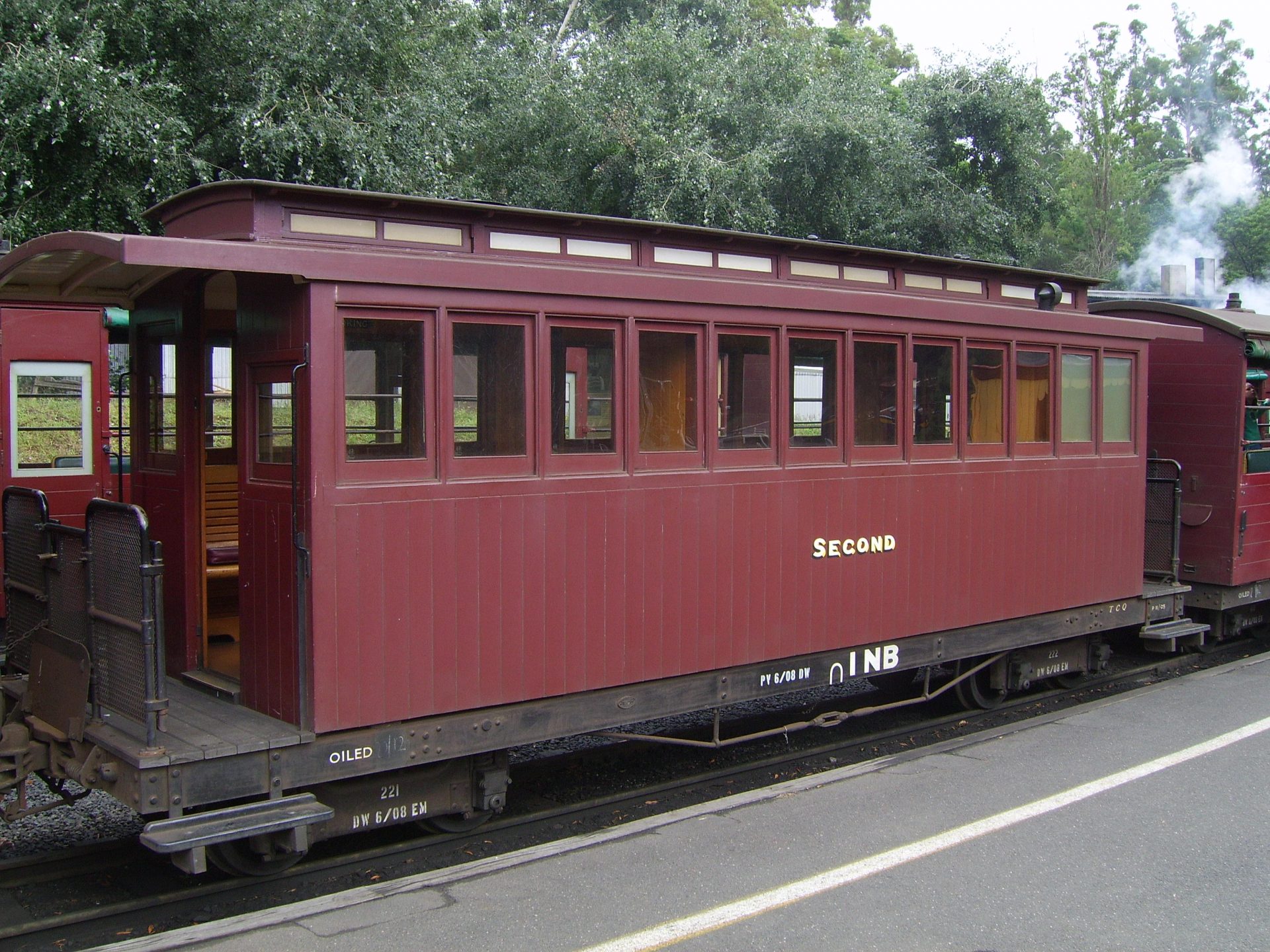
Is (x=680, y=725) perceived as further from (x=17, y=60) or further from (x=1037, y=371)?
(x=17, y=60)

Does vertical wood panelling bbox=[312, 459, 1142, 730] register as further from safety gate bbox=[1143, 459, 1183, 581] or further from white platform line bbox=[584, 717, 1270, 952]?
Result: safety gate bbox=[1143, 459, 1183, 581]

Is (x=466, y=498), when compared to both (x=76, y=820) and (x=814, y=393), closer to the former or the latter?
(x=814, y=393)

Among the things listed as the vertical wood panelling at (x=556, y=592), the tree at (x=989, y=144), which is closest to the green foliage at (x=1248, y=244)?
the tree at (x=989, y=144)

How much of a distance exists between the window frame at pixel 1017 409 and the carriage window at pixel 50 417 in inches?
308

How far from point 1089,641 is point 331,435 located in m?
6.77

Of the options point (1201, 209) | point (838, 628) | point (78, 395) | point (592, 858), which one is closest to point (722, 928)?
point (592, 858)

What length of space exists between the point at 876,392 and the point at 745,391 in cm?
110

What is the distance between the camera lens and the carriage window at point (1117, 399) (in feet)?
27.5

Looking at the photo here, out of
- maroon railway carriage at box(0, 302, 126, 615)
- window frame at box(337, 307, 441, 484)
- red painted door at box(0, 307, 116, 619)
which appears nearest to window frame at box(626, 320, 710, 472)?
window frame at box(337, 307, 441, 484)

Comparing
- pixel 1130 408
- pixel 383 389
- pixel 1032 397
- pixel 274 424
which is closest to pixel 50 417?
pixel 274 424

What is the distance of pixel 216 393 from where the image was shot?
584 centimetres

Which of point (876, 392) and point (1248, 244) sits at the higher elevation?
point (1248, 244)

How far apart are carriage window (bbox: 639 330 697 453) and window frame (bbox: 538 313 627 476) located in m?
0.11

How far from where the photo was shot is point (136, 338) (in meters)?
6.24
